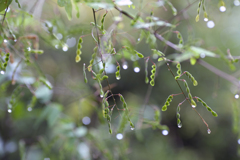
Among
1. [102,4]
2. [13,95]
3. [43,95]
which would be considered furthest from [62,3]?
[43,95]

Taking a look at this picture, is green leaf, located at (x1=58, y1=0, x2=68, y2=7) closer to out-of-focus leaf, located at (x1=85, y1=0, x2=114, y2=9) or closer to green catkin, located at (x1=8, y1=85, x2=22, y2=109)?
out-of-focus leaf, located at (x1=85, y1=0, x2=114, y2=9)

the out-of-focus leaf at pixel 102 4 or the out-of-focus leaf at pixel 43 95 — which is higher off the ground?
the out-of-focus leaf at pixel 102 4

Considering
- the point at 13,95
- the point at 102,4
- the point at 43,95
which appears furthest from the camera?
the point at 43,95

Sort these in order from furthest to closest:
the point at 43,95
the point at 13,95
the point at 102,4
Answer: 1. the point at 43,95
2. the point at 13,95
3. the point at 102,4

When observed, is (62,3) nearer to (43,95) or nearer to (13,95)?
(13,95)

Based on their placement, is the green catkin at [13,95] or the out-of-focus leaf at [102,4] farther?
the green catkin at [13,95]

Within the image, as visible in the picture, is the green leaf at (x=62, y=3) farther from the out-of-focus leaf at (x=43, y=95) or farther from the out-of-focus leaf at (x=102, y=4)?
the out-of-focus leaf at (x=43, y=95)

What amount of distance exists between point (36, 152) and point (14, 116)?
0.77ft

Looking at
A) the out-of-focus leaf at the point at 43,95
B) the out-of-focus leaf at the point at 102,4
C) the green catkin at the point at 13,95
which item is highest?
the out-of-focus leaf at the point at 102,4

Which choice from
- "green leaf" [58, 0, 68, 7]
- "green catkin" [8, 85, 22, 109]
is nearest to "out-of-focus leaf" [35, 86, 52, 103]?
"green catkin" [8, 85, 22, 109]

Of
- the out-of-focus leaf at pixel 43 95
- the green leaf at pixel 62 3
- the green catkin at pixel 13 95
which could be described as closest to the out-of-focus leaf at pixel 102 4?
the green leaf at pixel 62 3

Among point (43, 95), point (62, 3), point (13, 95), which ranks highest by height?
point (62, 3)

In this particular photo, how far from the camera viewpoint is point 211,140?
1339 millimetres

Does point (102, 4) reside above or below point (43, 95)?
above
